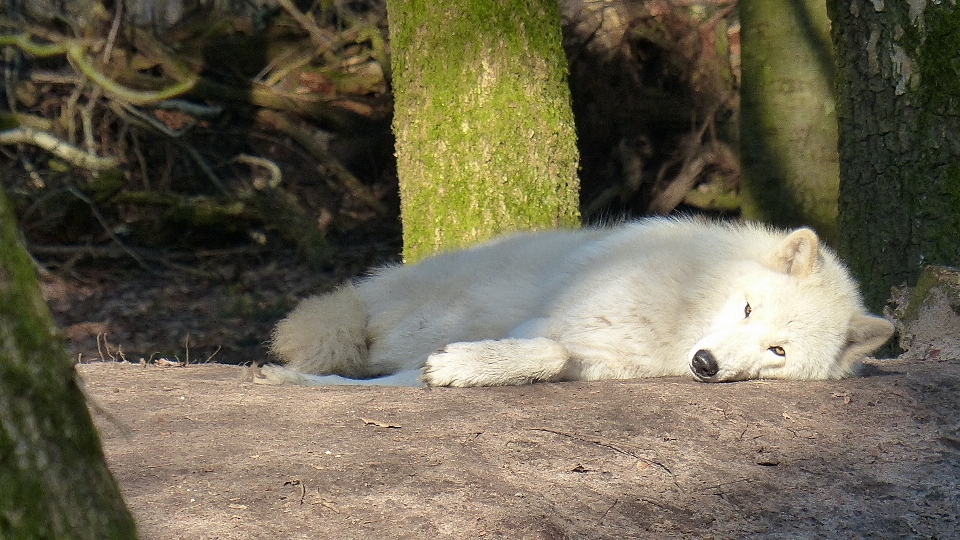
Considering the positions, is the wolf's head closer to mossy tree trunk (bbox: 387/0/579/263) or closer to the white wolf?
the white wolf

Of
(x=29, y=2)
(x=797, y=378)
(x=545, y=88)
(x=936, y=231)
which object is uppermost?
(x=29, y=2)

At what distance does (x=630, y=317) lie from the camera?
384 cm

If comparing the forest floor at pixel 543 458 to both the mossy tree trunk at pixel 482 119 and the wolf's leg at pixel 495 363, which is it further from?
the mossy tree trunk at pixel 482 119

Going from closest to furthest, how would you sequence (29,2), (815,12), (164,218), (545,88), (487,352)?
(487,352) → (545,88) → (815,12) → (29,2) → (164,218)

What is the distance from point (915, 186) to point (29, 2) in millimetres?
7836

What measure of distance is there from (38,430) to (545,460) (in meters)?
1.64

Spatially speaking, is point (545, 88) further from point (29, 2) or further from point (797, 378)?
point (29, 2)

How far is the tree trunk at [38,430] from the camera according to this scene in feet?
4.48

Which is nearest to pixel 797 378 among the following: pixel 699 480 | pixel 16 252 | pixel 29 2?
pixel 699 480

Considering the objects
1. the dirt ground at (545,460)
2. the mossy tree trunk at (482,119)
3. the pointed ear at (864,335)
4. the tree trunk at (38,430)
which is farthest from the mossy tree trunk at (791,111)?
the tree trunk at (38,430)

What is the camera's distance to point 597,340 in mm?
3834

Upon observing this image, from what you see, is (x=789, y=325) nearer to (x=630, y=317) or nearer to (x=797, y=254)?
(x=797, y=254)

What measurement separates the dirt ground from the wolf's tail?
707 millimetres

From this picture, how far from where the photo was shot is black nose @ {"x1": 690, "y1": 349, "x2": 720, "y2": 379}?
11.8 feet
